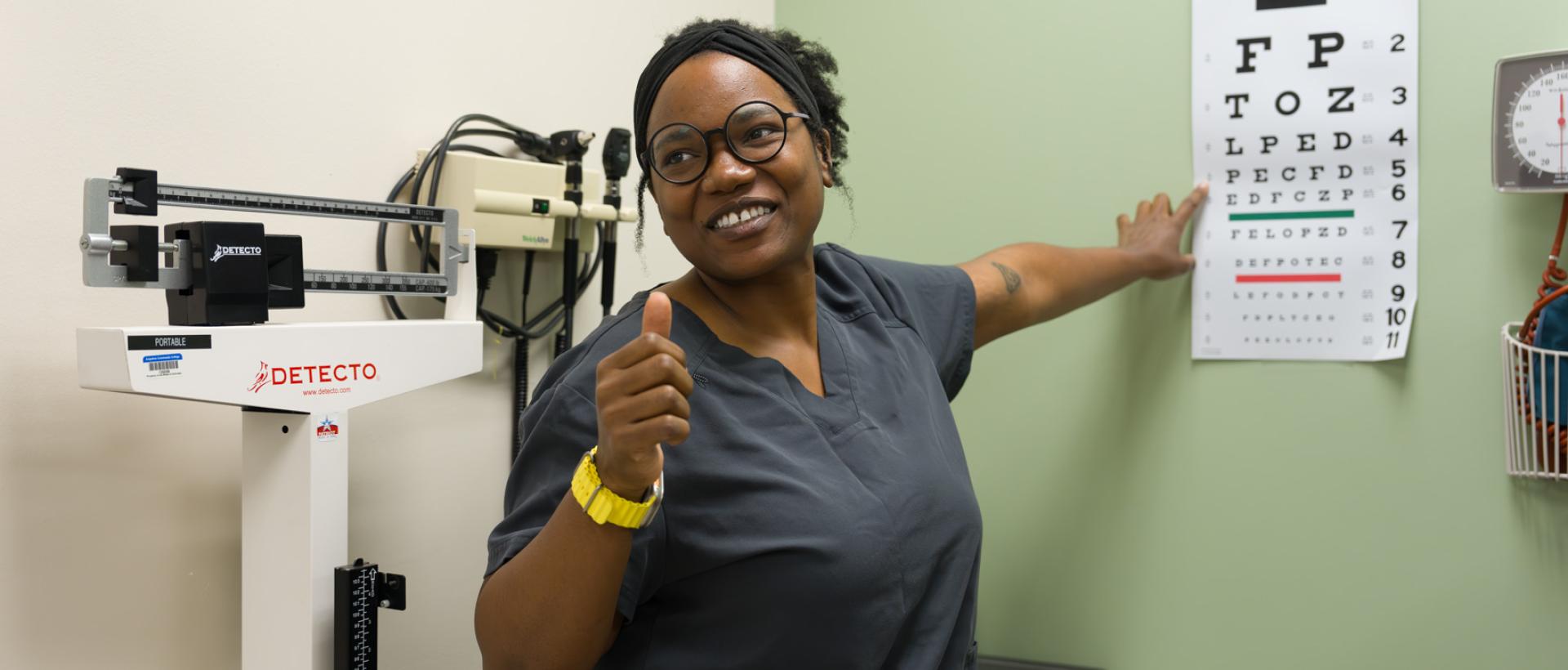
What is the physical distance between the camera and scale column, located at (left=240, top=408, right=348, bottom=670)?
1230 millimetres

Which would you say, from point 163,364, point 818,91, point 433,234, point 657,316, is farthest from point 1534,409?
point 163,364

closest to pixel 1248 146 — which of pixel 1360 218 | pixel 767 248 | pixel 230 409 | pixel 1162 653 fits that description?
pixel 1360 218

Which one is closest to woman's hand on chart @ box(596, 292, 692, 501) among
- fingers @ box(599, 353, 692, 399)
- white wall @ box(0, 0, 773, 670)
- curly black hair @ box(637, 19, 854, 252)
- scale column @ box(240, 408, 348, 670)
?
fingers @ box(599, 353, 692, 399)

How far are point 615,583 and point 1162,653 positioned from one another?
1.25 metres

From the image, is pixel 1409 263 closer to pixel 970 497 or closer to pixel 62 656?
pixel 970 497

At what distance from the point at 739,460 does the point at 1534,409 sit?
1127 millimetres

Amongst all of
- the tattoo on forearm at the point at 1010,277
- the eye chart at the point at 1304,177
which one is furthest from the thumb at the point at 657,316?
the eye chart at the point at 1304,177

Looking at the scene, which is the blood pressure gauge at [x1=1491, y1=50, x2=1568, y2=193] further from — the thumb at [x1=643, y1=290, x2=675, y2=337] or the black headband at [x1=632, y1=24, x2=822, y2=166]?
the thumb at [x1=643, y1=290, x2=675, y2=337]

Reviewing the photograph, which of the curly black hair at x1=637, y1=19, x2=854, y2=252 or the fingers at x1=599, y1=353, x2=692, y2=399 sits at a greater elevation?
the curly black hair at x1=637, y1=19, x2=854, y2=252

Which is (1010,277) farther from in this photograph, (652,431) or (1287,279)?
(652,431)

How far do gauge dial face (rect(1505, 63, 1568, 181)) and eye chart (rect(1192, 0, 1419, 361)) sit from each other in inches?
6.5

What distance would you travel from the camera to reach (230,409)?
1370 millimetres

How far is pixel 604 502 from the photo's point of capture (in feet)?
2.95

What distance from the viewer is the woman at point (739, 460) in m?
0.95
